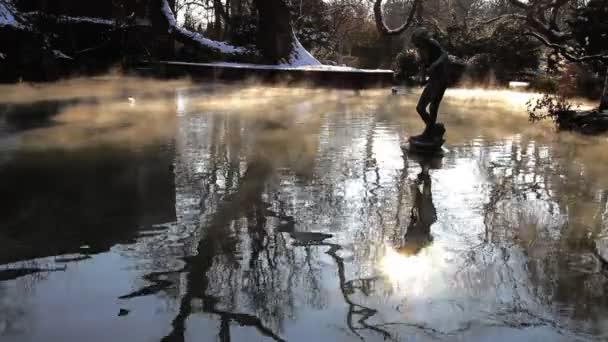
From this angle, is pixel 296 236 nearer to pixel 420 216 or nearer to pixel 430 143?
pixel 420 216

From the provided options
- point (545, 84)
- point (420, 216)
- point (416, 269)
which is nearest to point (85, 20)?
point (545, 84)

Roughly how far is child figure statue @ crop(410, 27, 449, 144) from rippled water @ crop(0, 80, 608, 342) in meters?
0.36

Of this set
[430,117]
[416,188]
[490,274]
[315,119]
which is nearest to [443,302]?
[490,274]

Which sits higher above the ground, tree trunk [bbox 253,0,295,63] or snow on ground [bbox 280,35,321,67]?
tree trunk [bbox 253,0,295,63]

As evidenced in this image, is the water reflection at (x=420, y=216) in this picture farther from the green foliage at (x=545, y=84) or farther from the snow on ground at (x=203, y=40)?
the snow on ground at (x=203, y=40)

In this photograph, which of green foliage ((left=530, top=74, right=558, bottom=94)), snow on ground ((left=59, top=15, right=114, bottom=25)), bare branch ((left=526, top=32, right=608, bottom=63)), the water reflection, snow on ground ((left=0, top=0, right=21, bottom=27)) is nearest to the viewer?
the water reflection

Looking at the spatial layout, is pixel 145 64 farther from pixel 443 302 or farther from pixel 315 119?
pixel 443 302

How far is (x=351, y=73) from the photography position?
1923 cm

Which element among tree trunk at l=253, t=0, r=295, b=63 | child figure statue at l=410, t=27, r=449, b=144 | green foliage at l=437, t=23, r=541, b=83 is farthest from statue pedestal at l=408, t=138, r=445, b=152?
green foliage at l=437, t=23, r=541, b=83

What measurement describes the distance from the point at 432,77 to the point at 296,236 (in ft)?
13.8

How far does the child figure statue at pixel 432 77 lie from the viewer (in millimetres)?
8078

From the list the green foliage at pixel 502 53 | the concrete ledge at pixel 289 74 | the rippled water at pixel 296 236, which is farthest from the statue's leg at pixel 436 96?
the green foliage at pixel 502 53

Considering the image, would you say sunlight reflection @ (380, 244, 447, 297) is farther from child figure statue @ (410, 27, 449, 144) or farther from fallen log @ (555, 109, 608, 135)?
fallen log @ (555, 109, 608, 135)

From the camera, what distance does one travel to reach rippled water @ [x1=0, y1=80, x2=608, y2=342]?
11.6 ft
